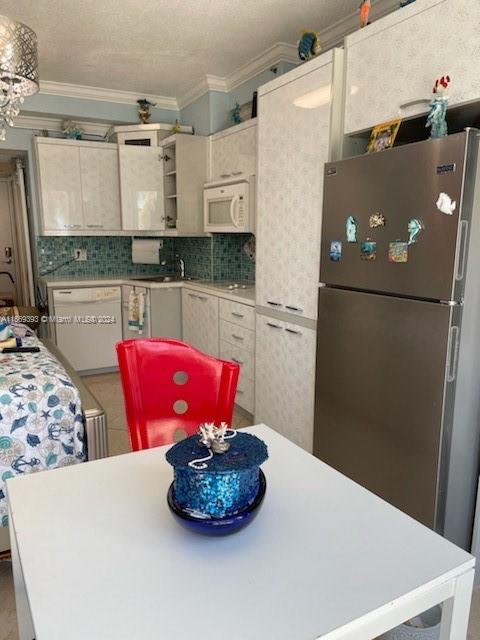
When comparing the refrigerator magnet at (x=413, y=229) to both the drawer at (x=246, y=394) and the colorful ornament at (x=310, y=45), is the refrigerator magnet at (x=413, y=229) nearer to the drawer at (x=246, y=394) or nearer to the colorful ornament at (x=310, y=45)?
the colorful ornament at (x=310, y=45)

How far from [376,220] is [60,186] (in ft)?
10.9

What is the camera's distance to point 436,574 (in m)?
0.74

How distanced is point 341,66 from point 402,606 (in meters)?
2.12

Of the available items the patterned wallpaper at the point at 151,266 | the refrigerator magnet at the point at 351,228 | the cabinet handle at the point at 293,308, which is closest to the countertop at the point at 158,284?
the patterned wallpaper at the point at 151,266

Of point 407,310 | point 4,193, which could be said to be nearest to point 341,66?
point 407,310

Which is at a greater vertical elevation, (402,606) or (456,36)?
(456,36)

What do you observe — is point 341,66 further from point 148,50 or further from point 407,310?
point 148,50

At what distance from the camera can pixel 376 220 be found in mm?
1836

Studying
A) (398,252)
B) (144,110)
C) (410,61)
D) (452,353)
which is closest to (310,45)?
(410,61)

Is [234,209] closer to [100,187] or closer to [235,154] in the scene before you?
[235,154]

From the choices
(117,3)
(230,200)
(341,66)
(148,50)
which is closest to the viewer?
(341,66)

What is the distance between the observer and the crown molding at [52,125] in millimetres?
4307

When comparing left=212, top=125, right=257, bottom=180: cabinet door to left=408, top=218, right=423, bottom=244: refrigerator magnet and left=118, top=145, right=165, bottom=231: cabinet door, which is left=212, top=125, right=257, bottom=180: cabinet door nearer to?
left=118, top=145, right=165, bottom=231: cabinet door

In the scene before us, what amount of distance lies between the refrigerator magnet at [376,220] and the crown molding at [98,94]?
327 centimetres
